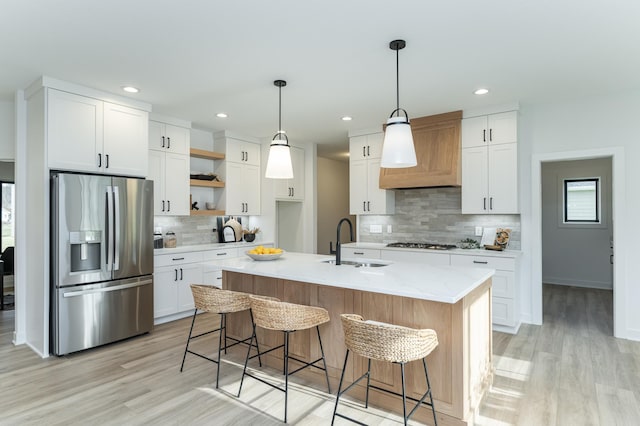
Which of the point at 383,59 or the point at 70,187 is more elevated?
the point at 383,59

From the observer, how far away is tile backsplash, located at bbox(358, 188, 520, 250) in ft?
15.5

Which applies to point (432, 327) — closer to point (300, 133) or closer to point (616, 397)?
point (616, 397)

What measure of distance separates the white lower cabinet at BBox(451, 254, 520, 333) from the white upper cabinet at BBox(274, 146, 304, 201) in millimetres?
3169

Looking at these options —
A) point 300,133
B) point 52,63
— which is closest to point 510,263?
point 300,133

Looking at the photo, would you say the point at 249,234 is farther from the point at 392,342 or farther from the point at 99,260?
the point at 392,342

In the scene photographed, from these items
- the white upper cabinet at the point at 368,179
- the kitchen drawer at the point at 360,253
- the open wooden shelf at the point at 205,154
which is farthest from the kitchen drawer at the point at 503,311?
the open wooden shelf at the point at 205,154

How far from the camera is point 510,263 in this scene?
4031 mm

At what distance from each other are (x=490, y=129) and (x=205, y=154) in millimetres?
3711

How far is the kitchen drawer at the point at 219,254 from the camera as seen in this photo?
494cm

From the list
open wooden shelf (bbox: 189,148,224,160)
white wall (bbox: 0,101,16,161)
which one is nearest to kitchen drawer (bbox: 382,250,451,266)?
open wooden shelf (bbox: 189,148,224,160)

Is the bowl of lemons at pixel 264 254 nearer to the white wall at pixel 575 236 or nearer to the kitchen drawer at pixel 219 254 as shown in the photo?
the kitchen drawer at pixel 219 254

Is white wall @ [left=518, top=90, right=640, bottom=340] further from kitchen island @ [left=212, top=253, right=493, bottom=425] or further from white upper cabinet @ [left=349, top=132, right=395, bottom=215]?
kitchen island @ [left=212, top=253, right=493, bottom=425]

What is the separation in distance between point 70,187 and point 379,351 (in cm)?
308

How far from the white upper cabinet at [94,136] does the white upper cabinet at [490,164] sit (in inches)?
147
